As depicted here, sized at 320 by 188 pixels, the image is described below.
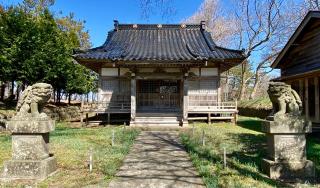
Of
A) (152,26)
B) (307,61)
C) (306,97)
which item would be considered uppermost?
(152,26)

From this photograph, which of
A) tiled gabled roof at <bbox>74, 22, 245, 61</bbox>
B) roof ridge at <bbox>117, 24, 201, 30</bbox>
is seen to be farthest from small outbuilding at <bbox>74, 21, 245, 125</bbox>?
roof ridge at <bbox>117, 24, 201, 30</bbox>

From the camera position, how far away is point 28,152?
7102 mm

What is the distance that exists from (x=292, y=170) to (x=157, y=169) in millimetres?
3181

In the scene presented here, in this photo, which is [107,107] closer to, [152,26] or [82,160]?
[152,26]

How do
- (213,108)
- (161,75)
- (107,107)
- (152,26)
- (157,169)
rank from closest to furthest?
(157,169), (161,75), (213,108), (107,107), (152,26)

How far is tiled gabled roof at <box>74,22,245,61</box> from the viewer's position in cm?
2000

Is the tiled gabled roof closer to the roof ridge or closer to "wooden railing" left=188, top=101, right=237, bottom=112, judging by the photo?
the roof ridge

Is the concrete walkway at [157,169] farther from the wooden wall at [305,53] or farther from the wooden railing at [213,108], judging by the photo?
the wooden railing at [213,108]

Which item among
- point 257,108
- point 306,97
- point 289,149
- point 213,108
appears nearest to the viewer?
point 289,149

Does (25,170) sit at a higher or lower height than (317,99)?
lower

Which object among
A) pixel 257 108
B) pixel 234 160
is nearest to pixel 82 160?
pixel 234 160

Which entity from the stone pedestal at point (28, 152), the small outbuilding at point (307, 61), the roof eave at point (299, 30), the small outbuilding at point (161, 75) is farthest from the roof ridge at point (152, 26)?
the stone pedestal at point (28, 152)

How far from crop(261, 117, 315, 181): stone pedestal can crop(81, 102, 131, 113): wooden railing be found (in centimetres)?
1413

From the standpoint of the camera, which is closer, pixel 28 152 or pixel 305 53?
pixel 28 152
